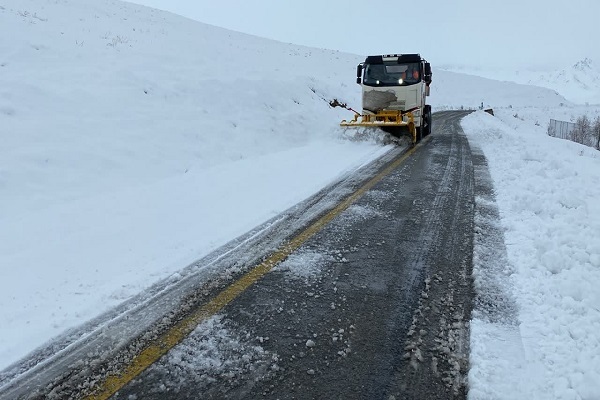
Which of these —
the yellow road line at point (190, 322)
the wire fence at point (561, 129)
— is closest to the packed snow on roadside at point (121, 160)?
the yellow road line at point (190, 322)

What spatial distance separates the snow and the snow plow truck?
140 cm

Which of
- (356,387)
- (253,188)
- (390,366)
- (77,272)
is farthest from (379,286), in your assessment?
(253,188)

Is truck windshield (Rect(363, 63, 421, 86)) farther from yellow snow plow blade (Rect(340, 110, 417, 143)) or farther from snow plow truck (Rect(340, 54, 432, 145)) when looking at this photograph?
yellow snow plow blade (Rect(340, 110, 417, 143))

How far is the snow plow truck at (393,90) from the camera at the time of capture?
13.8 m

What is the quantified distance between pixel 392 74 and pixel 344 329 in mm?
12466

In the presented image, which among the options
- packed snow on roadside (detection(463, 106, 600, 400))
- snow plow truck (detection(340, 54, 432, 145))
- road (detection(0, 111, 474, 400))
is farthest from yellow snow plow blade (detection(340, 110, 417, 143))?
road (detection(0, 111, 474, 400))

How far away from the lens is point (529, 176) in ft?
24.6

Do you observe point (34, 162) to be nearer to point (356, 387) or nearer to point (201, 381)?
point (201, 381)

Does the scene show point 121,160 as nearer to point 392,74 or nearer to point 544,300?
point 544,300

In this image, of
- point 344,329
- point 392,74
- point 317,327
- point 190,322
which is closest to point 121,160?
point 190,322

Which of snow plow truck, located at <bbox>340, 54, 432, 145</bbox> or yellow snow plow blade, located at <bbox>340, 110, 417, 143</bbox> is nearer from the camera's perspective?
yellow snow plow blade, located at <bbox>340, 110, 417, 143</bbox>

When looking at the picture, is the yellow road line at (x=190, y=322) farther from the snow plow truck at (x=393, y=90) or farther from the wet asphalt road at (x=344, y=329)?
the snow plow truck at (x=393, y=90)

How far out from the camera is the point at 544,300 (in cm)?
333

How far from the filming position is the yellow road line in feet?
8.24
